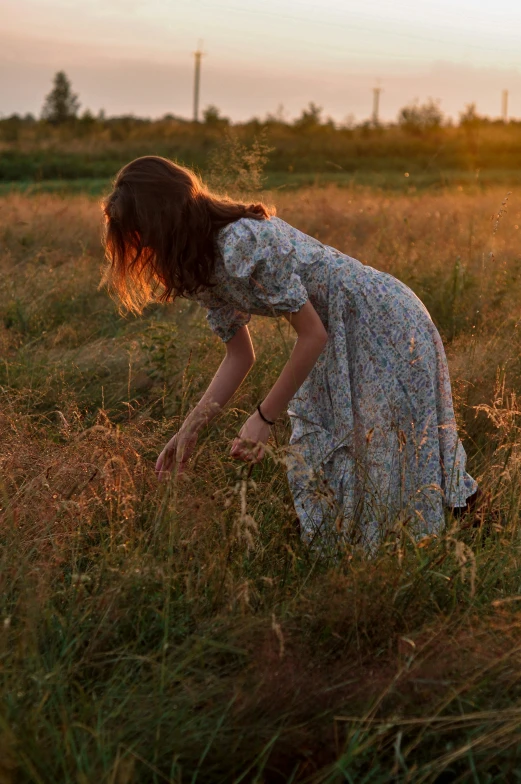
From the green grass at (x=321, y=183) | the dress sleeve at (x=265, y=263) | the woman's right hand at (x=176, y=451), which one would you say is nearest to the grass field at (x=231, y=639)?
the woman's right hand at (x=176, y=451)

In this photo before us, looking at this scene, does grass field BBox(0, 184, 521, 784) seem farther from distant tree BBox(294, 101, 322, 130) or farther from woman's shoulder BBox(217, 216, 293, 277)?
distant tree BBox(294, 101, 322, 130)

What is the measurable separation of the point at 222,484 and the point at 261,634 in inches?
36.1

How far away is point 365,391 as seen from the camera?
267 centimetres

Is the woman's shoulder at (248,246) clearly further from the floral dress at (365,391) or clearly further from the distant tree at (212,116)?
the distant tree at (212,116)

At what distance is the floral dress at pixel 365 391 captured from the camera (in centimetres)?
261

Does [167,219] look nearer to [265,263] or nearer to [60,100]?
[265,263]

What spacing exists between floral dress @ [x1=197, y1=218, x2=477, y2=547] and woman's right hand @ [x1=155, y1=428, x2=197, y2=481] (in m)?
0.31

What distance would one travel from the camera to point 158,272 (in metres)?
2.53

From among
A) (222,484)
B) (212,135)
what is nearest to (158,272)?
(222,484)

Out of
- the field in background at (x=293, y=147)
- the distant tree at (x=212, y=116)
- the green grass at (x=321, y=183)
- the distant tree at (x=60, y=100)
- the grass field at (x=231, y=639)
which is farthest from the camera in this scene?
the distant tree at (x=60, y=100)

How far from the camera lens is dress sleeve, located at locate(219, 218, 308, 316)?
7.84ft

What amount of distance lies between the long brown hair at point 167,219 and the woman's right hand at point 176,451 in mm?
421

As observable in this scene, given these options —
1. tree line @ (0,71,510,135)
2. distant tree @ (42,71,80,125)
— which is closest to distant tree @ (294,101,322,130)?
tree line @ (0,71,510,135)

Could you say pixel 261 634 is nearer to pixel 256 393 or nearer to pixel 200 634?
pixel 200 634
